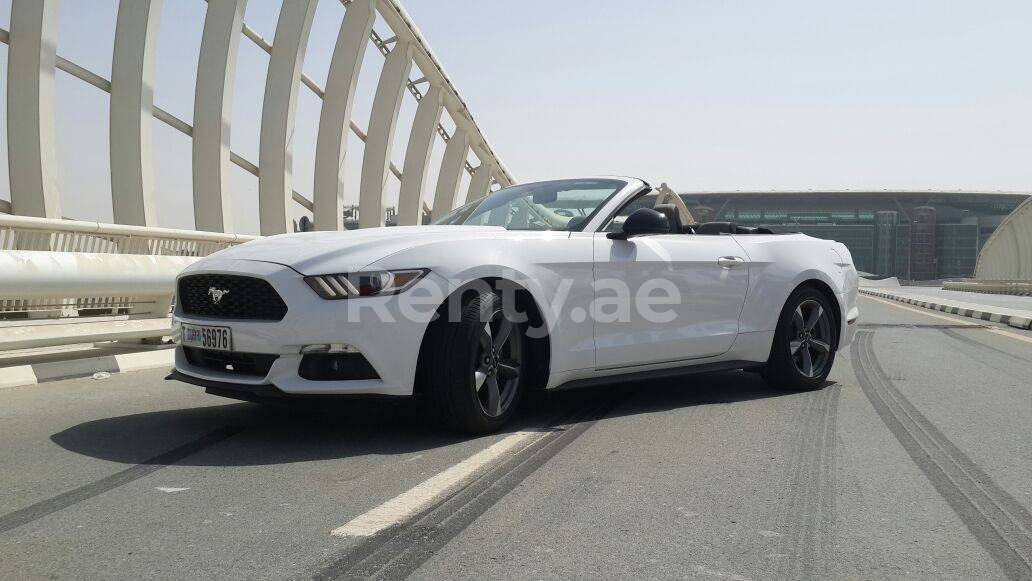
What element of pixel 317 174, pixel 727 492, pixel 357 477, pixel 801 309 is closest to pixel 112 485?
pixel 357 477

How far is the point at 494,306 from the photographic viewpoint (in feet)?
14.7

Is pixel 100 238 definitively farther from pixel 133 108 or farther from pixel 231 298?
pixel 133 108

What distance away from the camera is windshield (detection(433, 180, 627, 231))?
5281 mm

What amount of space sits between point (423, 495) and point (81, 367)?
4.35 metres

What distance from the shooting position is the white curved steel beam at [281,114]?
50.8ft

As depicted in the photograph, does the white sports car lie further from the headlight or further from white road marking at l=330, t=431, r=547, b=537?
white road marking at l=330, t=431, r=547, b=537

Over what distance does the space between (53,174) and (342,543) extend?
32.8ft

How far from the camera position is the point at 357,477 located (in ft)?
12.0

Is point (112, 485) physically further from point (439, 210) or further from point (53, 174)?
point (439, 210)

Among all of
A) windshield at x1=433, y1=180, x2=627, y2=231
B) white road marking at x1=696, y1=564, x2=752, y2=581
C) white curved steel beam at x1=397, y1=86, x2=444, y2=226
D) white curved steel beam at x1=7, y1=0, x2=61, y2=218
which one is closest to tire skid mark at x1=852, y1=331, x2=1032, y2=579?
white road marking at x1=696, y1=564, x2=752, y2=581

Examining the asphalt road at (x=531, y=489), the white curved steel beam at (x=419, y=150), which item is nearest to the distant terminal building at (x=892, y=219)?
the white curved steel beam at (x=419, y=150)

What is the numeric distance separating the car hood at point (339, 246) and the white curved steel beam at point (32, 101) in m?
7.57

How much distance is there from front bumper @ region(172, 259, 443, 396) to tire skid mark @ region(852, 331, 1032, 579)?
7.52 feet

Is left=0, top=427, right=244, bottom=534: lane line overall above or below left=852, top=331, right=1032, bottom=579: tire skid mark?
above
